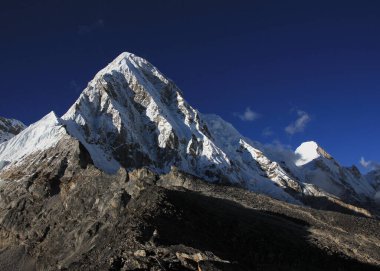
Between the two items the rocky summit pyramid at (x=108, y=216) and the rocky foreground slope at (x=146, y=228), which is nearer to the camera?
the rocky summit pyramid at (x=108, y=216)

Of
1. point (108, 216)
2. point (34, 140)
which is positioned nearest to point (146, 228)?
point (108, 216)

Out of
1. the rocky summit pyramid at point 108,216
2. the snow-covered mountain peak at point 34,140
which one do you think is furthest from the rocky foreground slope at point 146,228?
the snow-covered mountain peak at point 34,140

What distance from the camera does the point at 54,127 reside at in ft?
602

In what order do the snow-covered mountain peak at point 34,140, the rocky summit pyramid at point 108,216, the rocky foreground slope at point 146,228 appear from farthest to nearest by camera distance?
the snow-covered mountain peak at point 34,140, the rocky foreground slope at point 146,228, the rocky summit pyramid at point 108,216

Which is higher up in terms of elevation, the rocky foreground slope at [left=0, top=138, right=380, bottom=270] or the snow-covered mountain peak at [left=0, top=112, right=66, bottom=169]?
the snow-covered mountain peak at [left=0, top=112, right=66, bottom=169]

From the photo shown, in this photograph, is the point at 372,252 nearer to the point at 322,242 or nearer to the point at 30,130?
the point at 322,242

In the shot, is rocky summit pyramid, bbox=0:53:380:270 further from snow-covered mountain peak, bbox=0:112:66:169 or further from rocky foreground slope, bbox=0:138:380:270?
snow-covered mountain peak, bbox=0:112:66:169

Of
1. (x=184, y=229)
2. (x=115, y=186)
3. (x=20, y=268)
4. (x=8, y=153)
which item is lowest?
(x=20, y=268)

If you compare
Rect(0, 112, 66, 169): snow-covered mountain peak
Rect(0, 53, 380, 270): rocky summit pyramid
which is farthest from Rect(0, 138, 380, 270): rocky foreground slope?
Rect(0, 112, 66, 169): snow-covered mountain peak

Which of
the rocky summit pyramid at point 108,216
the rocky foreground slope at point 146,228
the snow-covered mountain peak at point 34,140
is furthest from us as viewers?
the snow-covered mountain peak at point 34,140

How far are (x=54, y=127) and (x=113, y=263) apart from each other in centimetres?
12561

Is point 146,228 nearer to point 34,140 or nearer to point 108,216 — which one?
point 108,216

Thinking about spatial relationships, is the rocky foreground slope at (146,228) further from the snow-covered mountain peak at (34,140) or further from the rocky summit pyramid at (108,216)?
the snow-covered mountain peak at (34,140)

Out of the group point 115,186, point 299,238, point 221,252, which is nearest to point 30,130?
point 115,186
